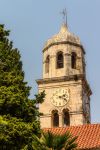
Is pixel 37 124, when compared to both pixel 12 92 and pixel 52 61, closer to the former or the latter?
pixel 12 92

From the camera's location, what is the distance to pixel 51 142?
19.8 m

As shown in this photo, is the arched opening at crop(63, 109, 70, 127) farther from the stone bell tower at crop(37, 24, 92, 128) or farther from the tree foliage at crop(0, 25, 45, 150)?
the tree foliage at crop(0, 25, 45, 150)

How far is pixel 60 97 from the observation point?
3878cm

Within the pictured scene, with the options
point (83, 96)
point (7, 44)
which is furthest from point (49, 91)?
point (7, 44)

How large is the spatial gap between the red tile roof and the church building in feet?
19.9

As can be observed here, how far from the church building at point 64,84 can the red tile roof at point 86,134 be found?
605 centimetres

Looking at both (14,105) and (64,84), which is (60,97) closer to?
(64,84)

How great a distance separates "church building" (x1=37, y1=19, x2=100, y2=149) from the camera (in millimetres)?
38094

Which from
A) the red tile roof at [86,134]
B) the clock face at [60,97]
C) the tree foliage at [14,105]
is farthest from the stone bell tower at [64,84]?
the tree foliage at [14,105]

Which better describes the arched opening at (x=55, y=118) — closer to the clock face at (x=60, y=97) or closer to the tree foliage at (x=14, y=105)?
the clock face at (x=60, y=97)

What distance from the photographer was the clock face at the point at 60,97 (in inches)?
1523

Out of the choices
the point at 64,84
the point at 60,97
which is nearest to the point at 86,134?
the point at 60,97

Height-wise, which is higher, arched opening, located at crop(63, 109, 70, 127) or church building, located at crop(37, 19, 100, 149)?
church building, located at crop(37, 19, 100, 149)

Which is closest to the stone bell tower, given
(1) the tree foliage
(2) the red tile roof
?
(2) the red tile roof
